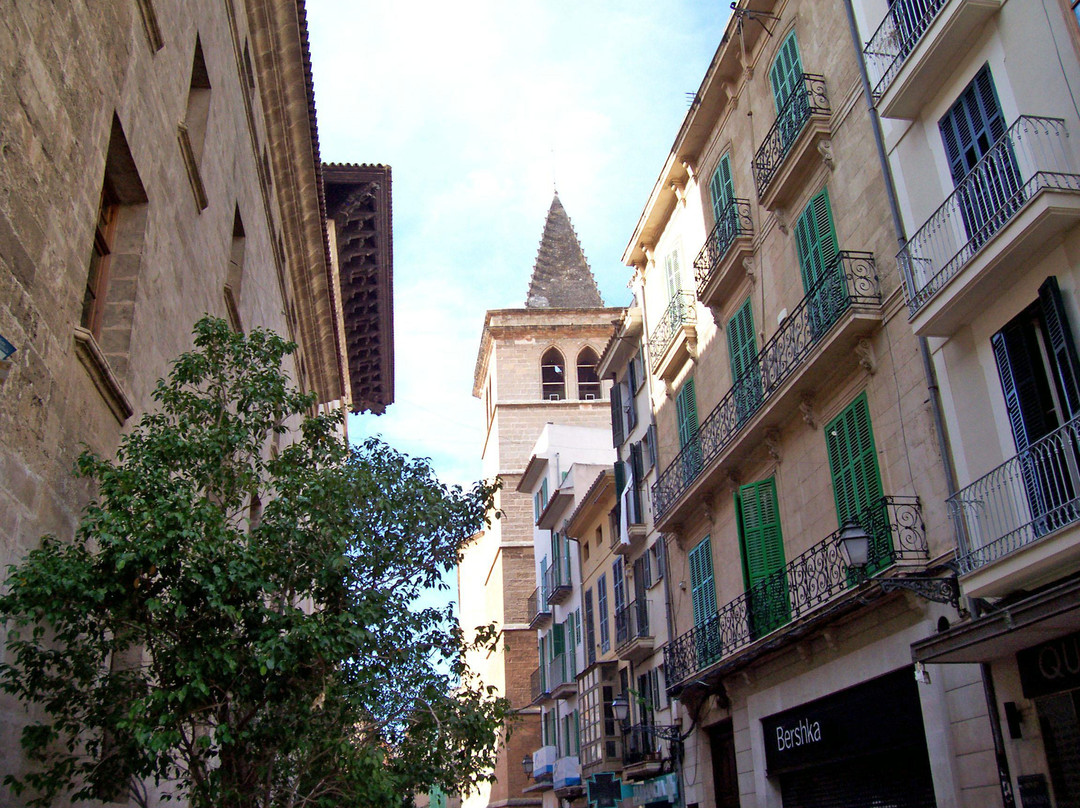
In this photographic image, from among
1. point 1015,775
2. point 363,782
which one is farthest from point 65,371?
point 1015,775

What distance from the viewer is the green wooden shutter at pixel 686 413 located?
66.6ft

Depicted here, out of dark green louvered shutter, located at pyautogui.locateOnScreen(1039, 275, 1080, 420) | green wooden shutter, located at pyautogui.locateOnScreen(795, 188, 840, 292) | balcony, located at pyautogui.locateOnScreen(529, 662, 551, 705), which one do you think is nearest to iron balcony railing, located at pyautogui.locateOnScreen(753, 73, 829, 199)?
green wooden shutter, located at pyautogui.locateOnScreen(795, 188, 840, 292)

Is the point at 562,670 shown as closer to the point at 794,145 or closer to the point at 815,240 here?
the point at 815,240

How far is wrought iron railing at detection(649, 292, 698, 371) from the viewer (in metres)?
20.8

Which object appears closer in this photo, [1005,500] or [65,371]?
[65,371]

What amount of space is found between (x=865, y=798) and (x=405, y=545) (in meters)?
7.42

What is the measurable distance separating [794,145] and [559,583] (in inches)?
869

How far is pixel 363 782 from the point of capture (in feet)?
27.0

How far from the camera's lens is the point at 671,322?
21.6 metres

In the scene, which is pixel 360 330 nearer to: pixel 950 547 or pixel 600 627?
pixel 600 627

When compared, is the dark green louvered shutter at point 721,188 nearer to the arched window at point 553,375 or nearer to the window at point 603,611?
the window at point 603,611

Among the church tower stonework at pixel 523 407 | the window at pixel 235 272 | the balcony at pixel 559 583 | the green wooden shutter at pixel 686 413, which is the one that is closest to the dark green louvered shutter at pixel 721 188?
the green wooden shutter at pixel 686 413

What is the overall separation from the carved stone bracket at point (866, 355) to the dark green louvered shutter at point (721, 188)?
18.5 ft

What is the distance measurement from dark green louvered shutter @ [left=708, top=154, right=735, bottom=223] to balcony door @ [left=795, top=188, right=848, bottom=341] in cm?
318
